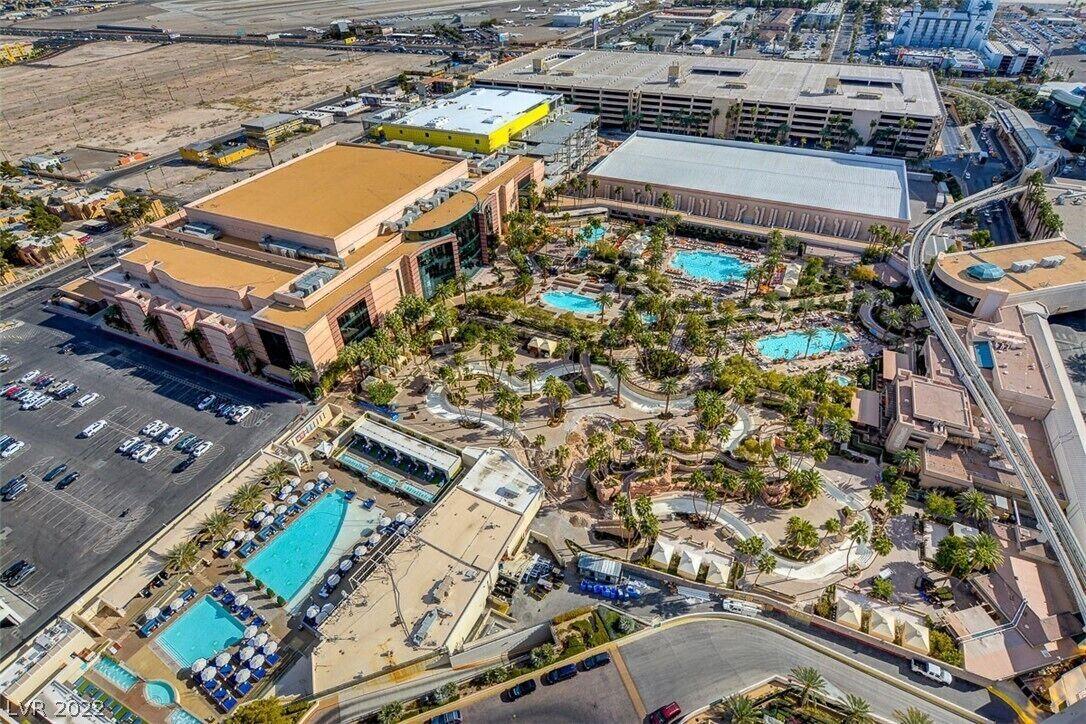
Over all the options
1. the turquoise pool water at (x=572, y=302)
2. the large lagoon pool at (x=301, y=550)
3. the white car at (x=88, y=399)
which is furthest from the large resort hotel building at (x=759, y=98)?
the white car at (x=88, y=399)

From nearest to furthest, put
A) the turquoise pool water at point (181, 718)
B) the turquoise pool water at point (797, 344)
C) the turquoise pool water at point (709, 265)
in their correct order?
the turquoise pool water at point (181, 718), the turquoise pool water at point (797, 344), the turquoise pool water at point (709, 265)

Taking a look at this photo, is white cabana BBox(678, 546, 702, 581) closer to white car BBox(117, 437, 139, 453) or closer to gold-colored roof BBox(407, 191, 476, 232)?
gold-colored roof BBox(407, 191, 476, 232)

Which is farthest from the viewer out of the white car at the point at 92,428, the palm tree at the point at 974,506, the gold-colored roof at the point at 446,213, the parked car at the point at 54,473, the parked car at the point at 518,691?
the gold-colored roof at the point at 446,213

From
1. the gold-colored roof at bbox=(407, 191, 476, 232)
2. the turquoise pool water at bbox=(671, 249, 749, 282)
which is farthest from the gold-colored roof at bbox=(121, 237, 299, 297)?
the turquoise pool water at bbox=(671, 249, 749, 282)

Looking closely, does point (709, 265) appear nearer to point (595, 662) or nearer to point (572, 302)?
point (572, 302)

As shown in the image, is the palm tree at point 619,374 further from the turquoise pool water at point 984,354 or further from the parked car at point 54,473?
the parked car at point 54,473

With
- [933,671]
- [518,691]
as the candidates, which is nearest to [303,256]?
[518,691]

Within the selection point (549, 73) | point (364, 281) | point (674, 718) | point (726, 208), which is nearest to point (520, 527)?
point (674, 718)
